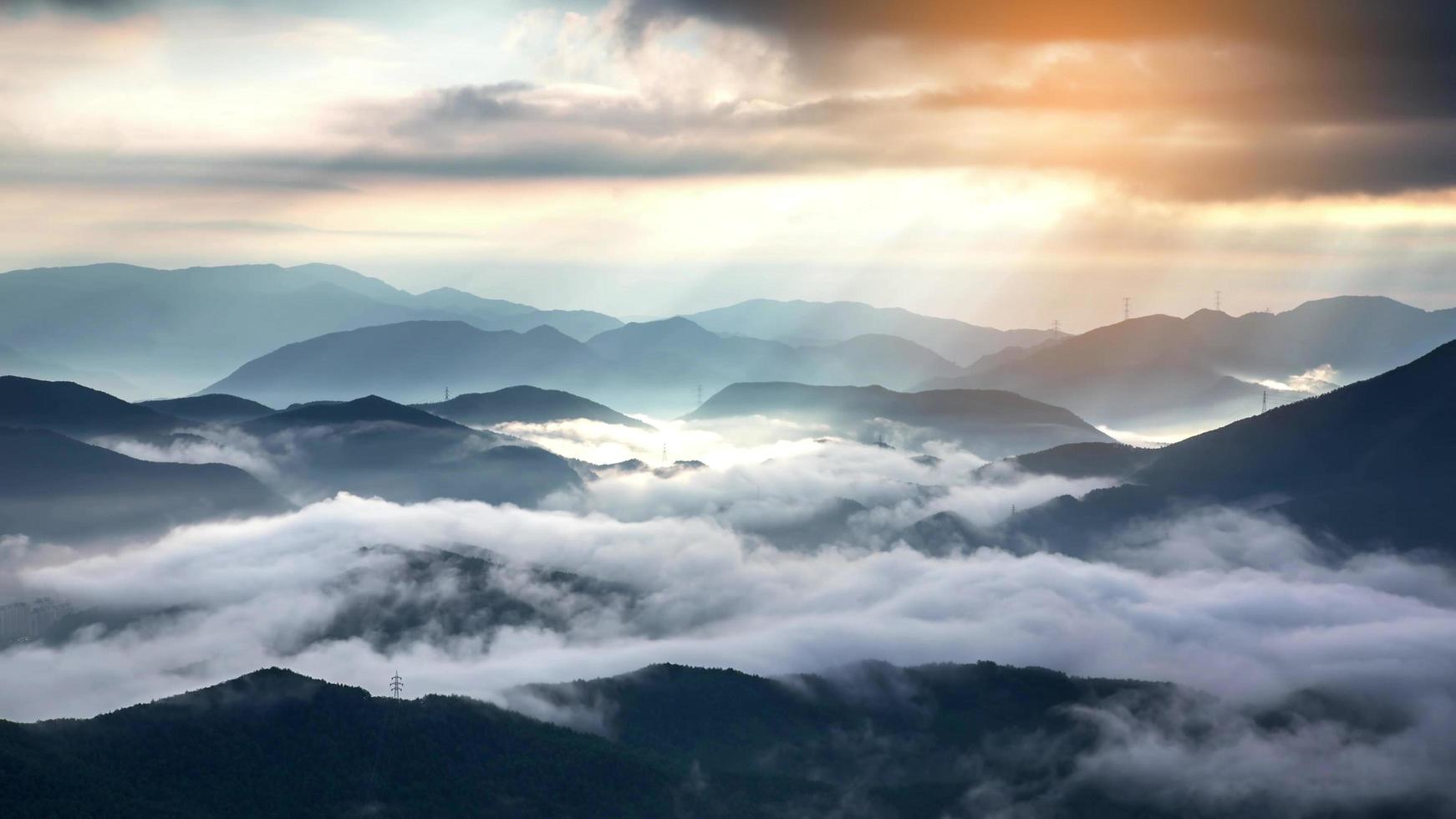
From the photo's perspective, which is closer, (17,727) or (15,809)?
(15,809)

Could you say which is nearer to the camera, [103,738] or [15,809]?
[15,809]

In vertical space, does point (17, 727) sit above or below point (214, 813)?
above

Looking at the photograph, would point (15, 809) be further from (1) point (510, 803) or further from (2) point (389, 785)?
(1) point (510, 803)

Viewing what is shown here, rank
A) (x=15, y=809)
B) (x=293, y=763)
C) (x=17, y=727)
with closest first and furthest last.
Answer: (x=15, y=809), (x=17, y=727), (x=293, y=763)

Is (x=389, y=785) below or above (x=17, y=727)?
below

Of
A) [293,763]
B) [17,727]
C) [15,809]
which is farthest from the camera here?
[293,763]

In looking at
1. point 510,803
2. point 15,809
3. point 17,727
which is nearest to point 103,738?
point 17,727

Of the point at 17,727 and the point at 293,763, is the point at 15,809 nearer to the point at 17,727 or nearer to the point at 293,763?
the point at 17,727

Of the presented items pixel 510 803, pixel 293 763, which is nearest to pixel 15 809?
pixel 293 763

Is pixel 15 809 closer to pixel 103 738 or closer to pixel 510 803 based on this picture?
pixel 103 738
